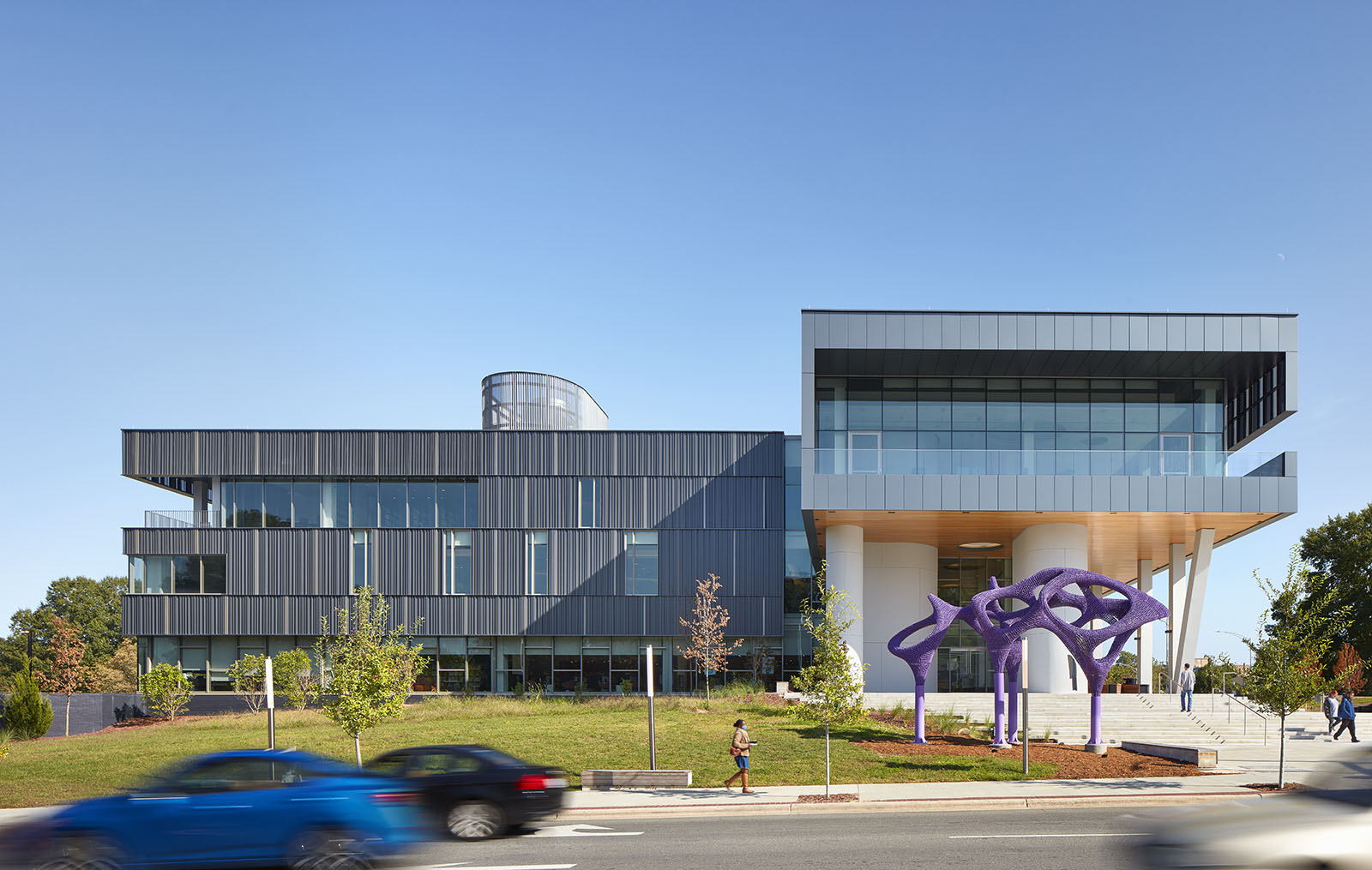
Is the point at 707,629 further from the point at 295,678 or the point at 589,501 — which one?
the point at 295,678

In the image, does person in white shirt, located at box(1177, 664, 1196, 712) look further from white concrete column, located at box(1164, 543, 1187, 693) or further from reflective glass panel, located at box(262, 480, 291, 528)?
reflective glass panel, located at box(262, 480, 291, 528)

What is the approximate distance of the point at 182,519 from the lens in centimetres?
4878

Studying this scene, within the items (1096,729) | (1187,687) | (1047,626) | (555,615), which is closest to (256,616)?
(555,615)

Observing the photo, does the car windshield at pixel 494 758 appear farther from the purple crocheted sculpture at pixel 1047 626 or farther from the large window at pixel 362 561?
the large window at pixel 362 561

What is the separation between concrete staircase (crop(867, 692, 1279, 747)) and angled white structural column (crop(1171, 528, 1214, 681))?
8.25 feet

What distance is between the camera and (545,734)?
94.7 feet

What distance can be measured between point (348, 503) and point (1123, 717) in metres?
34.5

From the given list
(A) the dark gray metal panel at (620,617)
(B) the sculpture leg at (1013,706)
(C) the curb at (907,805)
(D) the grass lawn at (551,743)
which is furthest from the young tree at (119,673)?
(B) the sculpture leg at (1013,706)

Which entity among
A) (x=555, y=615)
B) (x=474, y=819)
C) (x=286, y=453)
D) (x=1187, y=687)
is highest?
(x=286, y=453)

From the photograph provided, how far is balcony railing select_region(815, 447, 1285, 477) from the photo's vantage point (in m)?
34.8

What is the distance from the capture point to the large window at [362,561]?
156 feet

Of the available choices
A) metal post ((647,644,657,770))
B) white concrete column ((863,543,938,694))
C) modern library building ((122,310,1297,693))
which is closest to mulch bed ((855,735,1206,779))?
metal post ((647,644,657,770))

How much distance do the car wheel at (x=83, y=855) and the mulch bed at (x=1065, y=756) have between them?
17.5m

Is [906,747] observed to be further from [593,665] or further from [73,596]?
[73,596]
